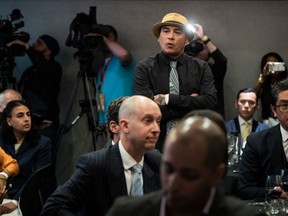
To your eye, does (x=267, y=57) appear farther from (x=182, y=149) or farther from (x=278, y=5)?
(x=182, y=149)

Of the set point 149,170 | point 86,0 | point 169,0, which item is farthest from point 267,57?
point 149,170

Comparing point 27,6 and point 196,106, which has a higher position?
point 27,6

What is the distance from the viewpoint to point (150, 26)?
637 centimetres

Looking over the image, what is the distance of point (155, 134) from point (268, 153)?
35.8 inches

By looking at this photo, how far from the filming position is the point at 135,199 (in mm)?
1597

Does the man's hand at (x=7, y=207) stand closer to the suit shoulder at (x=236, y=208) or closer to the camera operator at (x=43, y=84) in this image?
the suit shoulder at (x=236, y=208)

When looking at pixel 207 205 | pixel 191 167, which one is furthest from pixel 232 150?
pixel 191 167

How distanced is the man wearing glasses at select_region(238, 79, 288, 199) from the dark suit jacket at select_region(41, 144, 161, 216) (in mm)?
834

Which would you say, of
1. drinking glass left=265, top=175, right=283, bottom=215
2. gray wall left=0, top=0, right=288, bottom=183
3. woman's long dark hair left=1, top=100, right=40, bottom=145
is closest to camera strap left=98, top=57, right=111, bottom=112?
gray wall left=0, top=0, right=288, bottom=183

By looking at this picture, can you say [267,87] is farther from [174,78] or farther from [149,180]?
[149,180]

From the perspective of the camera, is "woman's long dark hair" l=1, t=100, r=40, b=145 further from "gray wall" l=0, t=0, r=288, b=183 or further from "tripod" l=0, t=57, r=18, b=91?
"gray wall" l=0, t=0, r=288, b=183

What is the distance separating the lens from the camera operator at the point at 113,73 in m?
5.66

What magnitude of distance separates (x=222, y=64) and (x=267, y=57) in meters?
0.63

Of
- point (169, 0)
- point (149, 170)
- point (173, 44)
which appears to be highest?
point (169, 0)
